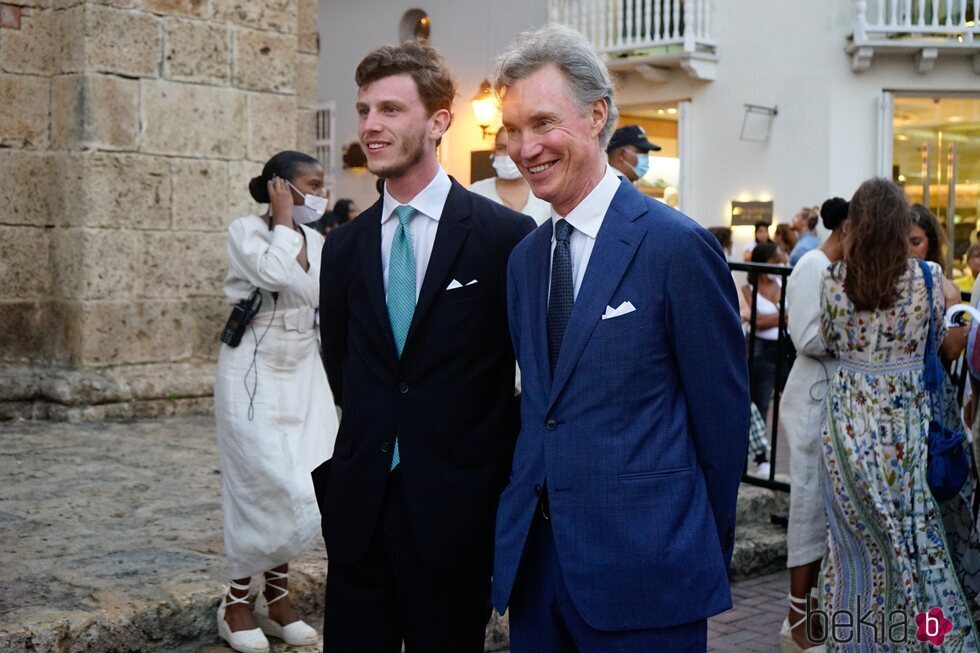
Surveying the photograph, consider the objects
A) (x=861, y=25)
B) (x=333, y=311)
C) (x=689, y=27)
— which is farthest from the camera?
(x=689, y=27)

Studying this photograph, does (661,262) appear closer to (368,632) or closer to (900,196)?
(368,632)

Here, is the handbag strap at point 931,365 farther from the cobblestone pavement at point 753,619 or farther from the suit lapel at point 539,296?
the suit lapel at point 539,296

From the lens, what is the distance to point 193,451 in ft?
23.4

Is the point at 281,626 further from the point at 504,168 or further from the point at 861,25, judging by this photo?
the point at 861,25

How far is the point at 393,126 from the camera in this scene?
3.31m

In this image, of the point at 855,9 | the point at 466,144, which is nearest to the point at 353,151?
the point at 466,144

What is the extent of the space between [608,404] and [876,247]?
256 centimetres

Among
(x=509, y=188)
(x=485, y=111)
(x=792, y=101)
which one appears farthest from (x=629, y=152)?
(x=792, y=101)

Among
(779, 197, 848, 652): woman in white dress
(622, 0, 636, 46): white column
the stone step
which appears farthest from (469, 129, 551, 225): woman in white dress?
(622, 0, 636, 46): white column

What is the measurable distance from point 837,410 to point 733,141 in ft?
55.3

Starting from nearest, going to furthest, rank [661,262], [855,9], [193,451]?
1. [661,262]
2. [193,451]
3. [855,9]

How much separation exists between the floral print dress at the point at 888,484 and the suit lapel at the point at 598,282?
245cm

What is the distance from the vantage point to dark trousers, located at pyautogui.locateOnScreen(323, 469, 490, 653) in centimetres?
317

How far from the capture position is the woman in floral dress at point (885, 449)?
15.9 feet
